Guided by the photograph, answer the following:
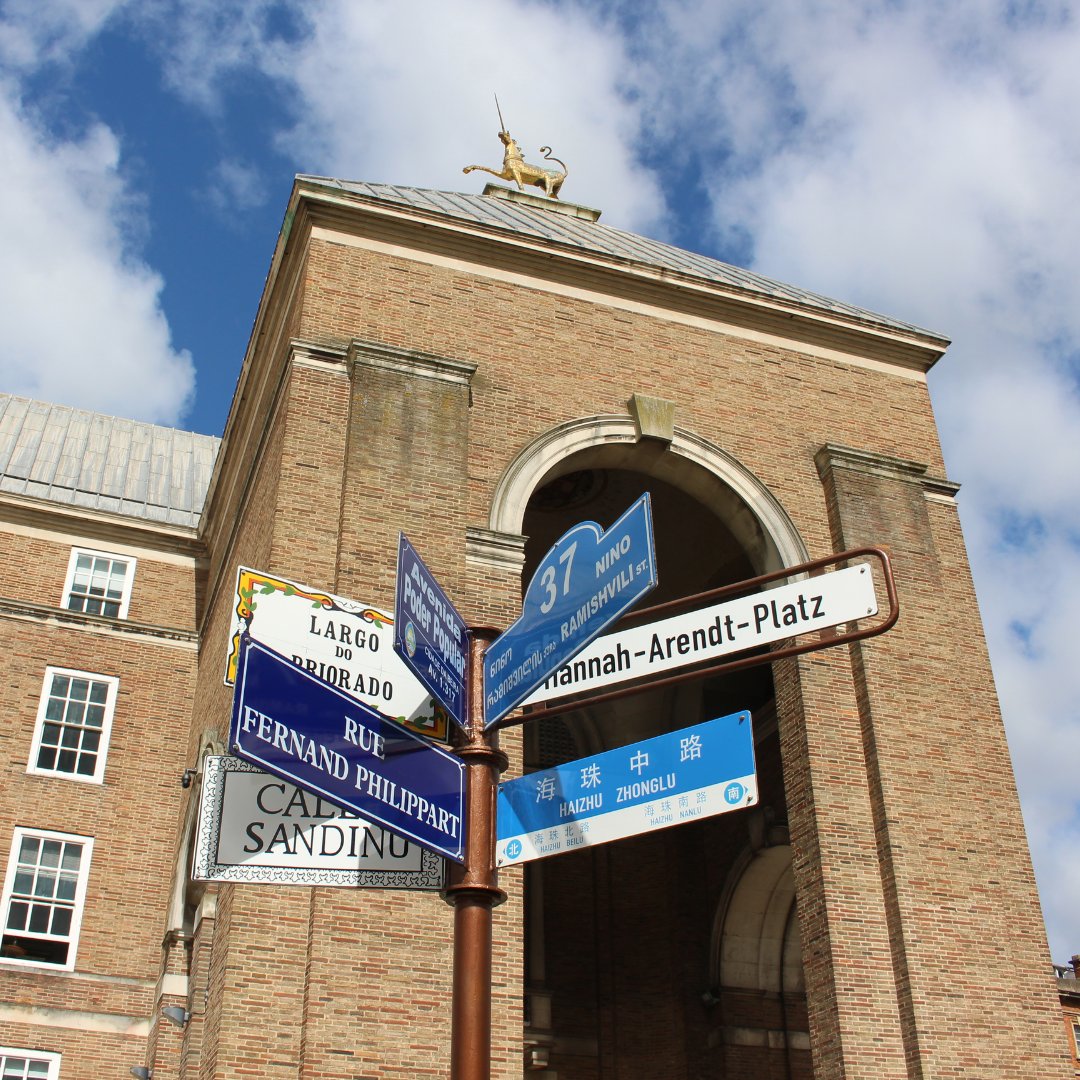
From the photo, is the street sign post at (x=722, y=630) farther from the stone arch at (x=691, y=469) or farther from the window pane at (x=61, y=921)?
the window pane at (x=61, y=921)

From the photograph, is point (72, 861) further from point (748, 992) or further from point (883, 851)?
point (883, 851)

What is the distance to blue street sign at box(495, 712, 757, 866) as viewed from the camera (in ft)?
19.6

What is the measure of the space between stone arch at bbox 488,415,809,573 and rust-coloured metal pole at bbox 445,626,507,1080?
867 cm

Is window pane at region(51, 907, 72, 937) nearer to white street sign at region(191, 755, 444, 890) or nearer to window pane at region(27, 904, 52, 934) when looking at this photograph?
window pane at region(27, 904, 52, 934)

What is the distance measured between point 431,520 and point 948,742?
604cm

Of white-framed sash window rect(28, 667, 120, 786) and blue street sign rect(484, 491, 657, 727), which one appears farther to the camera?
white-framed sash window rect(28, 667, 120, 786)

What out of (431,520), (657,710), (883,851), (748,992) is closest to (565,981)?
(748,992)

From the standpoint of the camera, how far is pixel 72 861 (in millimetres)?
18078

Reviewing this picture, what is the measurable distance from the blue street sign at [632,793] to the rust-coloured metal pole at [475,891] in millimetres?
263

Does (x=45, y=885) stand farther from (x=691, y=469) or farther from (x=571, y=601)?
(x=571, y=601)

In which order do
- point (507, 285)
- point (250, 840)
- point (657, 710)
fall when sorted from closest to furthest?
point (250, 840) < point (507, 285) < point (657, 710)

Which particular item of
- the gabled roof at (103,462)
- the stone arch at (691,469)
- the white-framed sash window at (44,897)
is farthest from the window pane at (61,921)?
the stone arch at (691,469)

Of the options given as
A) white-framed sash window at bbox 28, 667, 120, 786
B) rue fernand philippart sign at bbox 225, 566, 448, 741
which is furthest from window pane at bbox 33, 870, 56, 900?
rue fernand philippart sign at bbox 225, 566, 448, 741

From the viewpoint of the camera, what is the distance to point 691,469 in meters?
15.4
